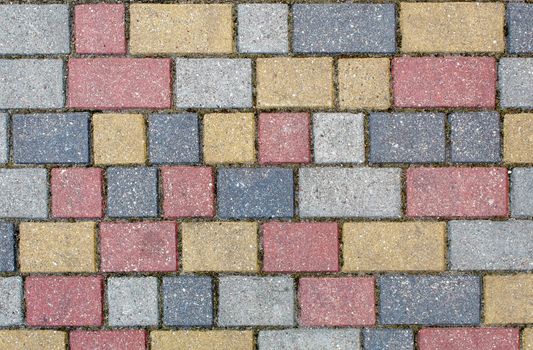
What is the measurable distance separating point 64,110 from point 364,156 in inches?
32.6

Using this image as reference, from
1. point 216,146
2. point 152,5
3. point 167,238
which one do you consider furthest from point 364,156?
point 152,5

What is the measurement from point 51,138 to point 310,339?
35.3 inches

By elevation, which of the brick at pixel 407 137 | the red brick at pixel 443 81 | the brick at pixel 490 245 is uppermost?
the red brick at pixel 443 81

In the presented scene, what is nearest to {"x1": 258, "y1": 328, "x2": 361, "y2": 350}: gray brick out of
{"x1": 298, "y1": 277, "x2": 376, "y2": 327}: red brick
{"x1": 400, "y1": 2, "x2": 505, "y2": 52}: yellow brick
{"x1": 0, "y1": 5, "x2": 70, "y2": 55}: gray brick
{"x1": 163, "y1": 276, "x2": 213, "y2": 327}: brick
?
{"x1": 298, "y1": 277, "x2": 376, "y2": 327}: red brick

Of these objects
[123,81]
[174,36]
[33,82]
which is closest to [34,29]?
[33,82]

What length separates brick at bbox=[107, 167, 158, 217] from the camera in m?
1.53

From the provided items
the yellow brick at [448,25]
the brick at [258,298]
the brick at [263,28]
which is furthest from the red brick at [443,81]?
the brick at [258,298]

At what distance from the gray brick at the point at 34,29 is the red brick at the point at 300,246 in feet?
2.49

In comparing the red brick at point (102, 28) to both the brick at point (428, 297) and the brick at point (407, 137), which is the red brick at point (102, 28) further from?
the brick at point (428, 297)

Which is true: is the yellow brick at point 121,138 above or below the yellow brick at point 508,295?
above

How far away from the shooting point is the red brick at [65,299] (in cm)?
154

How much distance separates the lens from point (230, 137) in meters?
1.53

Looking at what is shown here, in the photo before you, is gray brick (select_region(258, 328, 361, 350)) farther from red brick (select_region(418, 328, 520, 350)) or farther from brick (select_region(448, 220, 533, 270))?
brick (select_region(448, 220, 533, 270))

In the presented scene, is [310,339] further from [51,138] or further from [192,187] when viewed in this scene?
[51,138]
